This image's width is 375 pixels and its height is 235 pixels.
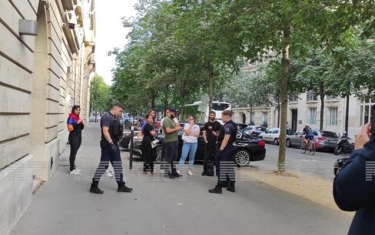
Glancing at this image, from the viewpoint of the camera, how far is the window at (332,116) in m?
41.4

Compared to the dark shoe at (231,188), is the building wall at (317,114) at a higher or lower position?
higher

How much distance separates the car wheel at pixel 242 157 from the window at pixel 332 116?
29.5m

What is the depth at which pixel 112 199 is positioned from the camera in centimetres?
763

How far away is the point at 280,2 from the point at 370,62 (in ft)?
47.5

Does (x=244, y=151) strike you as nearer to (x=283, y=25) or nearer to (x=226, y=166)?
(x=283, y=25)

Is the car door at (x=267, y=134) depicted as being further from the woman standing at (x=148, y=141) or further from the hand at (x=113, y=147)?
the hand at (x=113, y=147)

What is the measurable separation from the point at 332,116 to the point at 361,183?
139ft

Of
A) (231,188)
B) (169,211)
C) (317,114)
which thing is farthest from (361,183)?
(317,114)

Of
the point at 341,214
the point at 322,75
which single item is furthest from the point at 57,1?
the point at 322,75

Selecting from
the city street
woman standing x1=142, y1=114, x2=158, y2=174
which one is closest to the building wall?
woman standing x1=142, y1=114, x2=158, y2=174

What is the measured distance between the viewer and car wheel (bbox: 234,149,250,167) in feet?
47.2

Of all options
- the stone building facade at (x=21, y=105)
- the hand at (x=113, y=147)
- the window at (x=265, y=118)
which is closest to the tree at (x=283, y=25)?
the hand at (x=113, y=147)

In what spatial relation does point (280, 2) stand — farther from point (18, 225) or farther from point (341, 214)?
point (18, 225)

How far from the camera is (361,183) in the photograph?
1.76 meters
